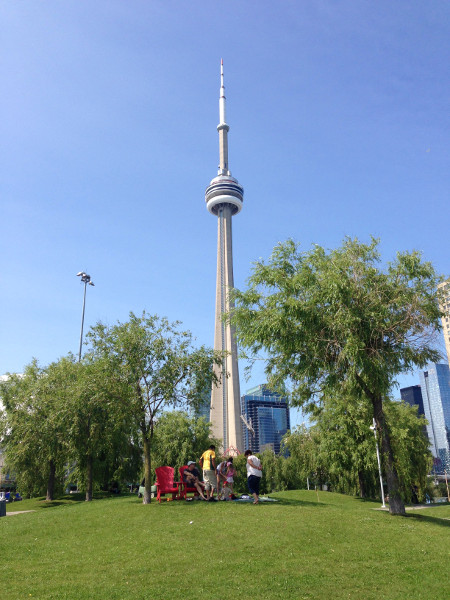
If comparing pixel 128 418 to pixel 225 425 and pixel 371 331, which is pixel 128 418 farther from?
pixel 225 425

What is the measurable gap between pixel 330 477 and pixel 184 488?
20.7 meters

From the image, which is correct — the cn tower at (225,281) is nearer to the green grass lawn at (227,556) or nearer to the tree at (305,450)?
the tree at (305,450)

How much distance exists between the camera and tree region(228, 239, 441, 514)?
51.6ft

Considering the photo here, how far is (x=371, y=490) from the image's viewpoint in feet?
107

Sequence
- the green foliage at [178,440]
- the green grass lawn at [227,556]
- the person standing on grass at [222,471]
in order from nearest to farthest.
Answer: the green grass lawn at [227,556]
the person standing on grass at [222,471]
the green foliage at [178,440]

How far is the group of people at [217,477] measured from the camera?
608 inches

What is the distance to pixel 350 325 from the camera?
1552 centimetres

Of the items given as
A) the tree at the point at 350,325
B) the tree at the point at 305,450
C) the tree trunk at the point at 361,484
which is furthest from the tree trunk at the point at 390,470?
the tree at the point at 305,450

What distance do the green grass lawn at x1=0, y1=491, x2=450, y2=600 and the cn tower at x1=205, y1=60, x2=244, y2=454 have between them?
364 feet

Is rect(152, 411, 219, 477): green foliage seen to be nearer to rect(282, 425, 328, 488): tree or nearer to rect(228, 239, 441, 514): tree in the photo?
rect(282, 425, 328, 488): tree

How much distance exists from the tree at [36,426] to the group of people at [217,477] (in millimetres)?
11100

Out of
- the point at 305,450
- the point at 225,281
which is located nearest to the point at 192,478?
the point at 305,450

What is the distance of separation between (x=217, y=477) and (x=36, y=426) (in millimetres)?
16465

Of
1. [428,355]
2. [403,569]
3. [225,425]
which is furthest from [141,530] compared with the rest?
[225,425]
